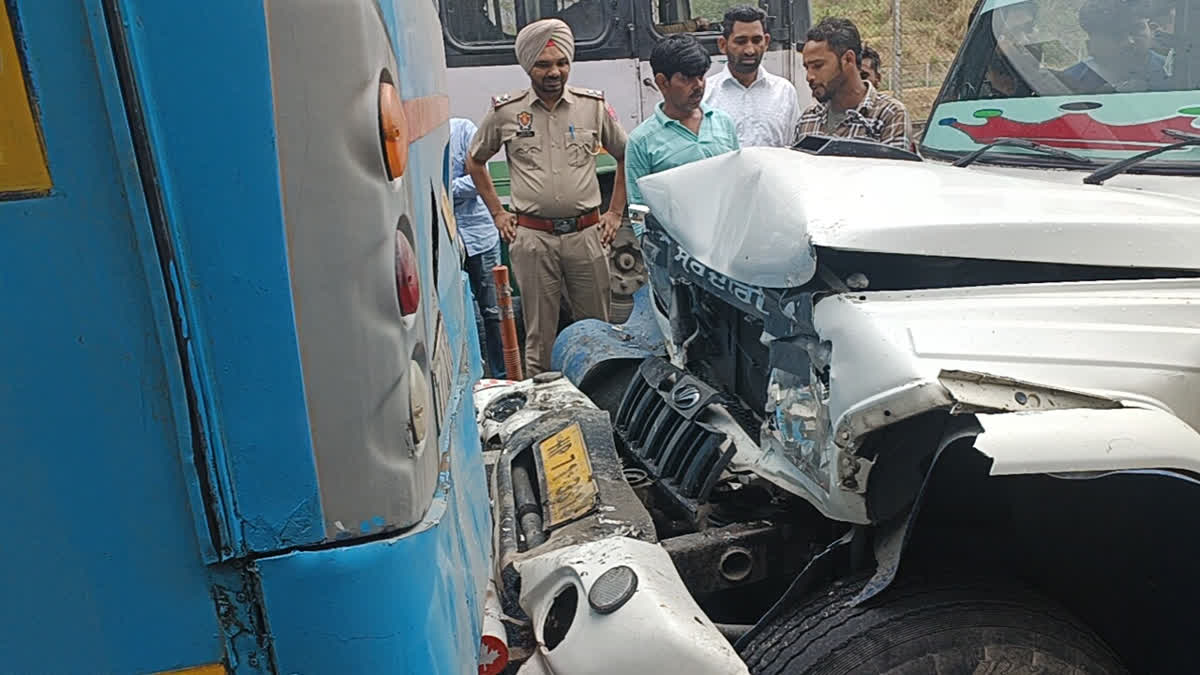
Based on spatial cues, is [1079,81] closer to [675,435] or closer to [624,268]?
[675,435]

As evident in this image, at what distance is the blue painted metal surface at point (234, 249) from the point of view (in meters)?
1.02

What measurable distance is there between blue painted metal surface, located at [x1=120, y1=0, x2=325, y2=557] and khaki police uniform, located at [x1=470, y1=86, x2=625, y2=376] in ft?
14.1

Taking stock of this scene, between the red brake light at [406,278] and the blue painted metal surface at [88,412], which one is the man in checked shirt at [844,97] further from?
the blue painted metal surface at [88,412]

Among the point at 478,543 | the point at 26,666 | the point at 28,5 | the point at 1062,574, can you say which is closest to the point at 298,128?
the point at 28,5

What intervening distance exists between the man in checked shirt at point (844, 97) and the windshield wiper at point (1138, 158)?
6.19 feet

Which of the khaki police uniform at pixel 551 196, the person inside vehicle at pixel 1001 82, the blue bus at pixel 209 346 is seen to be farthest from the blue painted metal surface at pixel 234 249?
the khaki police uniform at pixel 551 196

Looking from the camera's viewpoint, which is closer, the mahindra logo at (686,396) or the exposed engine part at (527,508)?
the exposed engine part at (527,508)

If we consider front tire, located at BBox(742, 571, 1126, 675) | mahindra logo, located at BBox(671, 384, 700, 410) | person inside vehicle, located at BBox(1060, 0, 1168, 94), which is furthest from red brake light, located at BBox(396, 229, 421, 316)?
person inside vehicle, located at BBox(1060, 0, 1168, 94)

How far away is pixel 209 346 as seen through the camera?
1095 millimetres

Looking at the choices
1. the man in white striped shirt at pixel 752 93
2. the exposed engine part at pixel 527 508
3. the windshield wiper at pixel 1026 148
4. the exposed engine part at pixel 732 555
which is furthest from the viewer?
→ the man in white striped shirt at pixel 752 93

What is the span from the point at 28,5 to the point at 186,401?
459 mm

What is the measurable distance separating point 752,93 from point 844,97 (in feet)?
3.65

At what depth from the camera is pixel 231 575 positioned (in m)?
1.18

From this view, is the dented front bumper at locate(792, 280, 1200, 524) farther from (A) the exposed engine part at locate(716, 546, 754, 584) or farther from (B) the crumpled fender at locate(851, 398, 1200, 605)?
(A) the exposed engine part at locate(716, 546, 754, 584)
